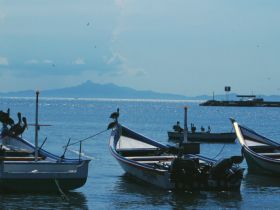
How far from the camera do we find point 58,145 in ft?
213

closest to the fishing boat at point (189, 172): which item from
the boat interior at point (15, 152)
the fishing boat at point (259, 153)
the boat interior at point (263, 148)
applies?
the fishing boat at point (259, 153)

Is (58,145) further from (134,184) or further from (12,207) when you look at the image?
(12,207)

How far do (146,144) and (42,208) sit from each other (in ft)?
44.4

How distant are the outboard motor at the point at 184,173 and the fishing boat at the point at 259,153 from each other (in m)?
7.25

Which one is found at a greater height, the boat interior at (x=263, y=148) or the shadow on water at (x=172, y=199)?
the boat interior at (x=263, y=148)

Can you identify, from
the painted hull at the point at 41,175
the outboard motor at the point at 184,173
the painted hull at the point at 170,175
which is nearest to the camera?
the painted hull at the point at 41,175

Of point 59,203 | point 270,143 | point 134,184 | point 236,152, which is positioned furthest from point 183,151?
point 236,152

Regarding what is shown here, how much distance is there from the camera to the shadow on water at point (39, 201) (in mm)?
27641

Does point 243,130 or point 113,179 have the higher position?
point 243,130

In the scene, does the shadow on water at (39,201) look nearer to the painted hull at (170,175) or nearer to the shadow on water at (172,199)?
the shadow on water at (172,199)

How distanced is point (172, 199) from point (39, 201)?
5713 mm

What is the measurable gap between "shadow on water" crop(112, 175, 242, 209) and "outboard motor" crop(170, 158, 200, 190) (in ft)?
1.71

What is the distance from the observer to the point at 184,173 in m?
29.9

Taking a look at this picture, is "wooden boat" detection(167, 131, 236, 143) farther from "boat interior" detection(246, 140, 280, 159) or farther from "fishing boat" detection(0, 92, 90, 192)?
"fishing boat" detection(0, 92, 90, 192)
